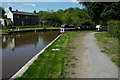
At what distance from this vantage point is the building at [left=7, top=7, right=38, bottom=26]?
63906 millimetres

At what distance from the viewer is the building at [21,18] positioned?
6391 centimetres

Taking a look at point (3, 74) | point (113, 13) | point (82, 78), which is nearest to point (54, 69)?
point (82, 78)

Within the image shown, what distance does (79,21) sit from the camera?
44.0 m

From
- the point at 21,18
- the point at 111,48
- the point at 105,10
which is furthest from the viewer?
the point at 21,18

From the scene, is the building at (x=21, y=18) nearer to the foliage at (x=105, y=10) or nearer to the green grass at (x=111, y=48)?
the foliage at (x=105, y=10)

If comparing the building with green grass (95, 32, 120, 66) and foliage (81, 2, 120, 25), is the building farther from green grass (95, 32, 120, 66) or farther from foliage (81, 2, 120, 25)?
green grass (95, 32, 120, 66)

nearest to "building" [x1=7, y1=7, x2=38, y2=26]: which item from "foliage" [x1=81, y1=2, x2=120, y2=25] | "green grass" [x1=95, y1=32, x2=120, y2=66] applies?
"foliage" [x1=81, y1=2, x2=120, y2=25]

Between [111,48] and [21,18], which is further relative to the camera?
[21,18]

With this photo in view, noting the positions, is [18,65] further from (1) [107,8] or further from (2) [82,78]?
(1) [107,8]

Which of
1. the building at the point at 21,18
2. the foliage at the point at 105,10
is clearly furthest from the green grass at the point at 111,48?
the building at the point at 21,18

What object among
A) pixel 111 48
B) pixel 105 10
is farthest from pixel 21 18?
pixel 111 48

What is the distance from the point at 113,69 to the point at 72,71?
6.11 feet

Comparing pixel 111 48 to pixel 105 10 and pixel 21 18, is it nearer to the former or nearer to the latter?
pixel 105 10

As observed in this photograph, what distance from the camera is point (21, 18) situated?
68.1 m
